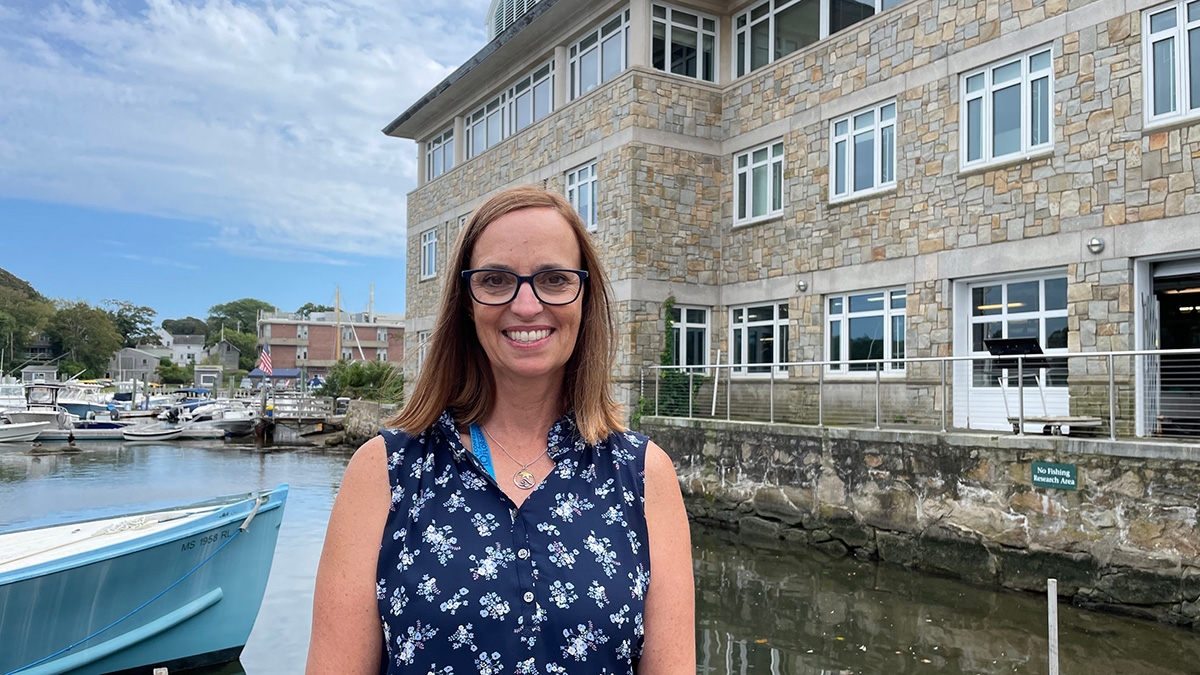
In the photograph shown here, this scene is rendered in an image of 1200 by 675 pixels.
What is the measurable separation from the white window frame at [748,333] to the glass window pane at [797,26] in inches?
209

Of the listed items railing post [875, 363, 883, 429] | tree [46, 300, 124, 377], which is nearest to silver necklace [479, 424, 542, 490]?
railing post [875, 363, 883, 429]

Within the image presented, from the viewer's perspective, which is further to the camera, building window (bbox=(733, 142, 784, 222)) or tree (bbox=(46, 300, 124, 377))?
tree (bbox=(46, 300, 124, 377))

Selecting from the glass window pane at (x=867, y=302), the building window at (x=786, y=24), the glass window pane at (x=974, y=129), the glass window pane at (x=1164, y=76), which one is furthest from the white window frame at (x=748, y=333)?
the glass window pane at (x=1164, y=76)

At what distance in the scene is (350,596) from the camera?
1593 millimetres

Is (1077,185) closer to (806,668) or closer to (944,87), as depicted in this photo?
(944,87)

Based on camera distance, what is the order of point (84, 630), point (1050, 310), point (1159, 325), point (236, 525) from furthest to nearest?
point (1050, 310) < point (1159, 325) < point (236, 525) < point (84, 630)

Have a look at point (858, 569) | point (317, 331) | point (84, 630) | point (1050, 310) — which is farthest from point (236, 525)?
point (317, 331)

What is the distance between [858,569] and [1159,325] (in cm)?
566

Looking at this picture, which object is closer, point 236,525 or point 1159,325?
point 236,525

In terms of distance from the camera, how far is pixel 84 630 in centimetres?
739

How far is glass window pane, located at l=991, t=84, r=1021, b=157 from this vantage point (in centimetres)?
1412

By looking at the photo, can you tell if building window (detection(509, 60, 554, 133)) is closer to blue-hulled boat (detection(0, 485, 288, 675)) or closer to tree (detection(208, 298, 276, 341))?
blue-hulled boat (detection(0, 485, 288, 675))

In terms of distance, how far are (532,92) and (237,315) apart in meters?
117

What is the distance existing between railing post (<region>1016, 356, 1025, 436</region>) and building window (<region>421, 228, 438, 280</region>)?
819 inches
